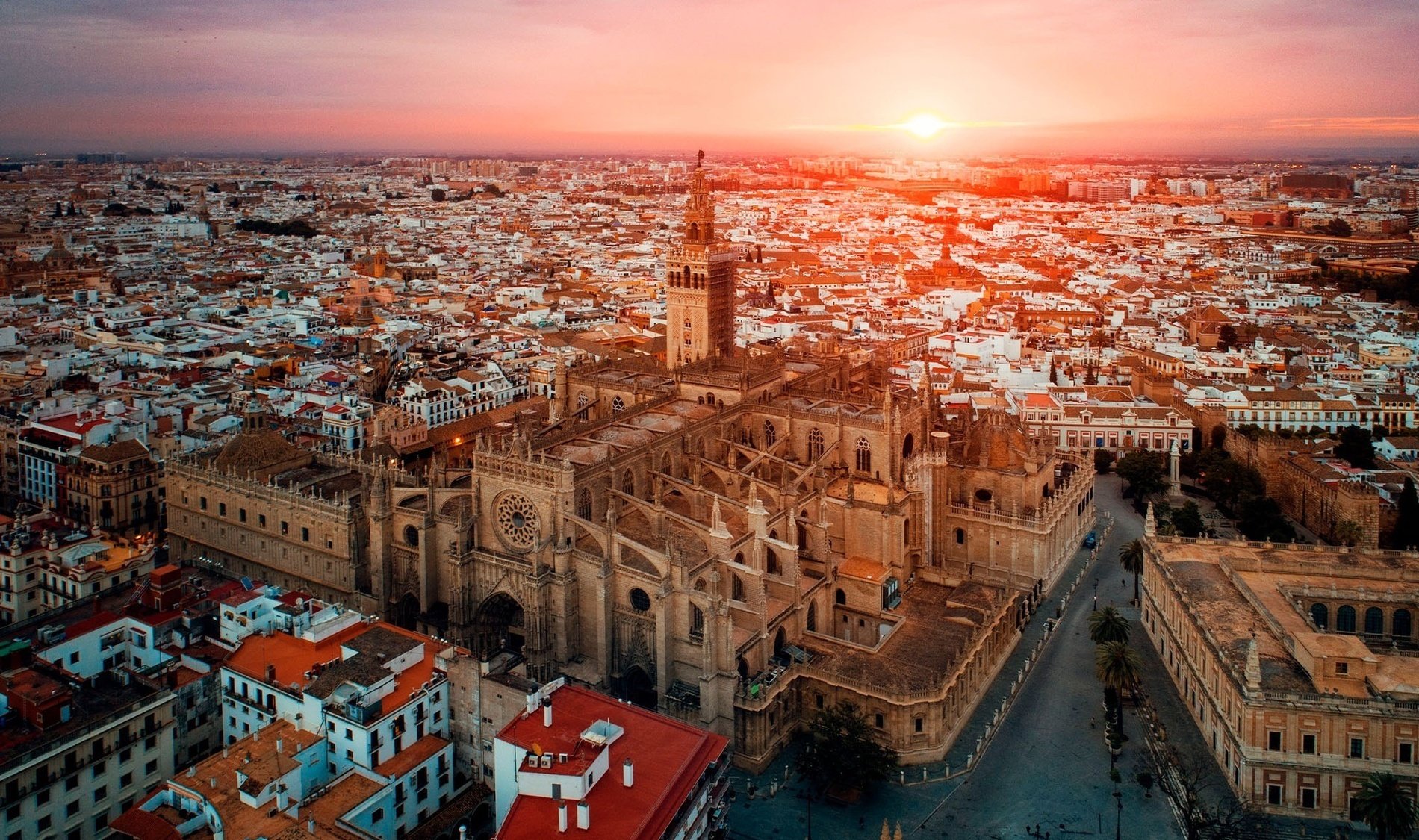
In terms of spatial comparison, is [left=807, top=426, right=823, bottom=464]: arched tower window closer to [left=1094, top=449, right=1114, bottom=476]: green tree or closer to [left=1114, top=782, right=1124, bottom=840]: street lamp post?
[left=1114, top=782, right=1124, bottom=840]: street lamp post

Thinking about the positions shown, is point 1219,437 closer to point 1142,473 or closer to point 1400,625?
point 1142,473

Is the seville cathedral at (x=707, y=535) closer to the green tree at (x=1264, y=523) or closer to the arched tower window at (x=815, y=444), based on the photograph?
the arched tower window at (x=815, y=444)

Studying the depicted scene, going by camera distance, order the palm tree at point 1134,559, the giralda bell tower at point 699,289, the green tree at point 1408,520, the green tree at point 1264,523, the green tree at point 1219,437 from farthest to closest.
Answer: the green tree at point 1219,437 < the giralda bell tower at point 699,289 < the green tree at point 1264,523 < the green tree at point 1408,520 < the palm tree at point 1134,559

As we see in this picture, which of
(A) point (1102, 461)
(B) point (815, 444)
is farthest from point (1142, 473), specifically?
(B) point (815, 444)

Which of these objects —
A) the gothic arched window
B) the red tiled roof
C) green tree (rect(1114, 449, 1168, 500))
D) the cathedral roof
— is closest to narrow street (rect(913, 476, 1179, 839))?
the red tiled roof

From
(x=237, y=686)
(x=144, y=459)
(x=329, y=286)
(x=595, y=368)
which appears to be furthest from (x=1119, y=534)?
(x=329, y=286)

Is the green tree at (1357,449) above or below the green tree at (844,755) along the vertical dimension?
above

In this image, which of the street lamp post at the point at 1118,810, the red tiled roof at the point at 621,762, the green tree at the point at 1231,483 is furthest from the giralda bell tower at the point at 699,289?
the street lamp post at the point at 1118,810
